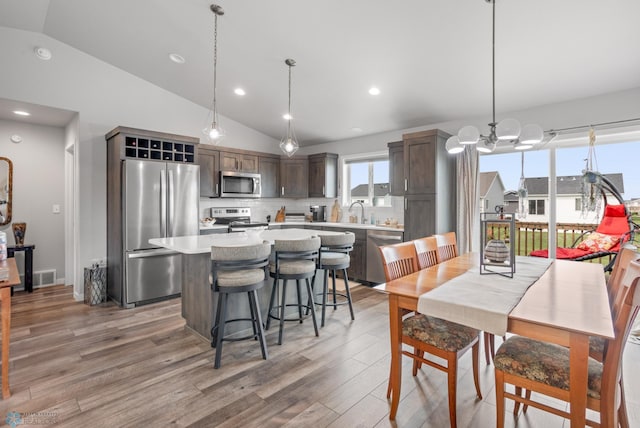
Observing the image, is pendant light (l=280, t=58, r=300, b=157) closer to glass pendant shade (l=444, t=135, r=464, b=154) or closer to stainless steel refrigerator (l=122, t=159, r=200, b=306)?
stainless steel refrigerator (l=122, t=159, r=200, b=306)

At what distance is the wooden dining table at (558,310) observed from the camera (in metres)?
1.32

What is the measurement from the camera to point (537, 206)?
13.7 feet

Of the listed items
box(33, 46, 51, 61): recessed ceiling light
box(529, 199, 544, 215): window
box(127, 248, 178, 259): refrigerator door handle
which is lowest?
box(127, 248, 178, 259): refrigerator door handle

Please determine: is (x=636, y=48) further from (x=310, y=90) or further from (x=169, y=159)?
(x=169, y=159)

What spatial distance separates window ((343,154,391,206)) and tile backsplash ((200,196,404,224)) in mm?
166

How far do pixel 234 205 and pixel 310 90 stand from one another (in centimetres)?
259

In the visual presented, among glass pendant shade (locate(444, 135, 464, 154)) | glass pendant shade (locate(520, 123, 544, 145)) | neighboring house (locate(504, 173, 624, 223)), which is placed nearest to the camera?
glass pendant shade (locate(520, 123, 544, 145))

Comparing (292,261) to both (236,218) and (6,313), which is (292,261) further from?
(236,218)

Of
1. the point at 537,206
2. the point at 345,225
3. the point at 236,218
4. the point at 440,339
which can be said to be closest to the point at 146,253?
the point at 236,218

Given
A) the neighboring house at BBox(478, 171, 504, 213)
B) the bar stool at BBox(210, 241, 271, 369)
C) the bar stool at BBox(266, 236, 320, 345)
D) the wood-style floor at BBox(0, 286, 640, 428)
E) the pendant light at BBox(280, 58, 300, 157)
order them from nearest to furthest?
the wood-style floor at BBox(0, 286, 640, 428) → the bar stool at BBox(210, 241, 271, 369) → the bar stool at BBox(266, 236, 320, 345) → the pendant light at BBox(280, 58, 300, 157) → the neighboring house at BBox(478, 171, 504, 213)

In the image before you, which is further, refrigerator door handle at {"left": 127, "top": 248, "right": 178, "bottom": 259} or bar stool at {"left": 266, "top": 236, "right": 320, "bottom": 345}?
refrigerator door handle at {"left": 127, "top": 248, "right": 178, "bottom": 259}

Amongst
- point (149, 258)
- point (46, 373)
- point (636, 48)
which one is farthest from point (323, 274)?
point (636, 48)

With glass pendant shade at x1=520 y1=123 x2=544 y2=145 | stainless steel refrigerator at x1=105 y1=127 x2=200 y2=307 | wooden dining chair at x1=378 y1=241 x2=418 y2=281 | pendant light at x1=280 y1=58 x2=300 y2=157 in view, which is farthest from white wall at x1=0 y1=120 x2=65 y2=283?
glass pendant shade at x1=520 y1=123 x2=544 y2=145

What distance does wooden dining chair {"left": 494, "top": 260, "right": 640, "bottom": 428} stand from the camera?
134 cm
